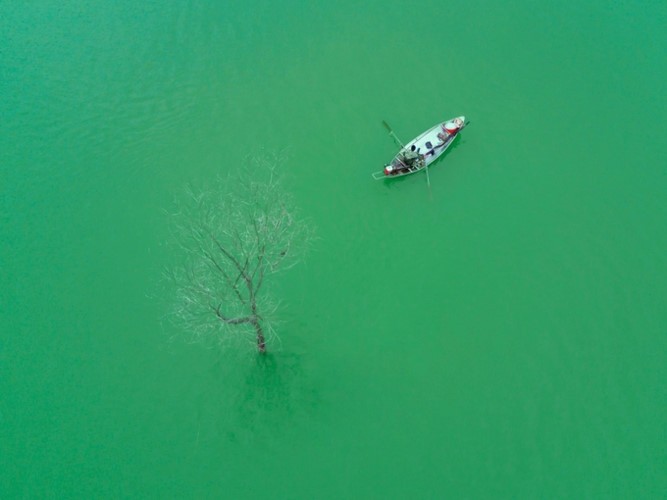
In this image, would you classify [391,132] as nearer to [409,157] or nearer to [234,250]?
[409,157]

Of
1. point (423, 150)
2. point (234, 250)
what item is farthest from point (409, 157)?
point (234, 250)

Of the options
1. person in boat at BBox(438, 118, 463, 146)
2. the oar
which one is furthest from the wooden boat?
the oar

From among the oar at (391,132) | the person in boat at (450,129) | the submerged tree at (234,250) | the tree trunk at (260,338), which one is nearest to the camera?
the tree trunk at (260,338)

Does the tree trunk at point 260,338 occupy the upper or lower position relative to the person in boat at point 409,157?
lower

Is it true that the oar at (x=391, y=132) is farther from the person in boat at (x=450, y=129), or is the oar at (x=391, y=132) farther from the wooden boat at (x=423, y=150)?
the person in boat at (x=450, y=129)

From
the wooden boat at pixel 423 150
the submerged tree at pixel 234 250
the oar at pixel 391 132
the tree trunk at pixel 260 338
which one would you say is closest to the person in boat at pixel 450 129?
the wooden boat at pixel 423 150

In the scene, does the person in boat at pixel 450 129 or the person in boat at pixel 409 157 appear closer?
the person in boat at pixel 409 157

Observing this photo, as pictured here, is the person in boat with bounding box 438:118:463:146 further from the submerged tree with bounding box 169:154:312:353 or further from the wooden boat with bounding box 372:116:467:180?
the submerged tree with bounding box 169:154:312:353

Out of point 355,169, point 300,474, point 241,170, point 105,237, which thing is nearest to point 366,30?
point 355,169
